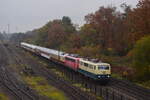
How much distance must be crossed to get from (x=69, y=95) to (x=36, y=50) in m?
61.2

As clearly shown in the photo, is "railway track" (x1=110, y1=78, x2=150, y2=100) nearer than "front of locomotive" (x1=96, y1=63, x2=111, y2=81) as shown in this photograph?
Yes

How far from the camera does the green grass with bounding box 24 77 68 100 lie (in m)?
31.5

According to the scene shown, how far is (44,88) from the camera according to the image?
3672cm

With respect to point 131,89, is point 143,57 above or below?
above

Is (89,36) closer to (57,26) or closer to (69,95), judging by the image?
(57,26)

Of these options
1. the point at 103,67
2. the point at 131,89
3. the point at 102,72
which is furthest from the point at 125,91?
the point at 103,67

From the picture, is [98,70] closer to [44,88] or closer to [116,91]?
[116,91]

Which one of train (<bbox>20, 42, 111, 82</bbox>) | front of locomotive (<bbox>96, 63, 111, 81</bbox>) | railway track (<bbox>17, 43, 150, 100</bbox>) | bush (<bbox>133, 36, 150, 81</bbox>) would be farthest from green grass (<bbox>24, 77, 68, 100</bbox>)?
bush (<bbox>133, 36, 150, 81</bbox>)

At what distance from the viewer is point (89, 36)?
76812mm

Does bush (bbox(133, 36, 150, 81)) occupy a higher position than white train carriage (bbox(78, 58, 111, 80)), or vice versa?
bush (bbox(133, 36, 150, 81))

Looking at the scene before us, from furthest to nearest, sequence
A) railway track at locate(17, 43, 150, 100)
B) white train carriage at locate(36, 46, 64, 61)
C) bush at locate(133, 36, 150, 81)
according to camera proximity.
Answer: white train carriage at locate(36, 46, 64, 61), bush at locate(133, 36, 150, 81), railway track at locate(17, 43, 150, 100)

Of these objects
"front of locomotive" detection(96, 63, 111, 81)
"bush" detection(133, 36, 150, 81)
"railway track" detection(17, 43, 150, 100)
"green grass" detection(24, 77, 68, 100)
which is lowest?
"green grass" detection(24, 77, 68, 100)

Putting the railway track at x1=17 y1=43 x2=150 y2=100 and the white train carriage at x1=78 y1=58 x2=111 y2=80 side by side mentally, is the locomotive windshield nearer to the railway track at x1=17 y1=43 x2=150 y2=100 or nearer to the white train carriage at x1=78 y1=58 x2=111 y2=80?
the white train carriage at x1=78 y1=58 x2=111 y2=80

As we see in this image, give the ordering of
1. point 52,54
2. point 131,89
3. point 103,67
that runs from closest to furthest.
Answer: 1. point 131,89
2. point 103,67
3. point 52,54
